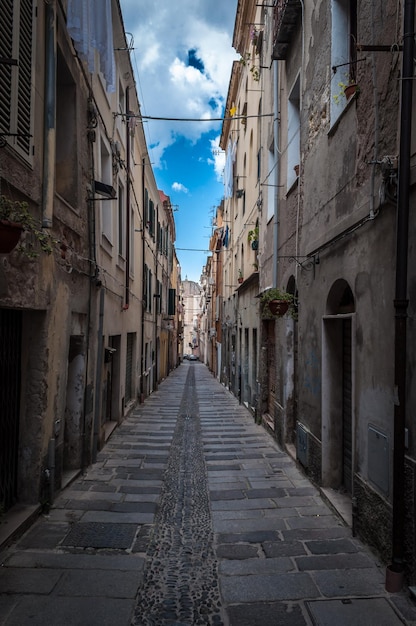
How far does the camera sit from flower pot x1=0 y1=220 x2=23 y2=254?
11.3ft

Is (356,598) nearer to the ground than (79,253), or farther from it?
nearer to the ground

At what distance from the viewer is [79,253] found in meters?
7.19

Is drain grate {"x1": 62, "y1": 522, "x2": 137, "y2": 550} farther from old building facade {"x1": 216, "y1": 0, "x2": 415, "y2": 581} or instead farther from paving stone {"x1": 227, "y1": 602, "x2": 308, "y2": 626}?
old building facade {"x1": 216, "y1": 0, "x2": 415, "y2": 581}

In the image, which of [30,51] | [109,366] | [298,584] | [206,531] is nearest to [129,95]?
[109,366]

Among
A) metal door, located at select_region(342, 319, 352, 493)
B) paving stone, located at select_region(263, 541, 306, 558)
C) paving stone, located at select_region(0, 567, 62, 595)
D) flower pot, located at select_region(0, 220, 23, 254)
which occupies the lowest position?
paving stone, located at select_region(263, 541, 306, 558)

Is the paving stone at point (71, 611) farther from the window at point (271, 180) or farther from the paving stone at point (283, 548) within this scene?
the window at point (271, 180)

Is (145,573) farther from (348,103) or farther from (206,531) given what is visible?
(348,103)

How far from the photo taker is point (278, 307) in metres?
8.17

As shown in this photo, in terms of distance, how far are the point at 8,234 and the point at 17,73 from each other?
7.26 feet

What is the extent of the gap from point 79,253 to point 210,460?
164 inches

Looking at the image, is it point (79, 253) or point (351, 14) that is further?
point (79, 253)

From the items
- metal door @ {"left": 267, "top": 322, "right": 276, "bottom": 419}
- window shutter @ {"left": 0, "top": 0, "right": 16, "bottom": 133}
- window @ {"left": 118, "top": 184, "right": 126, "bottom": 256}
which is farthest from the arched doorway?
window @ {"left": 118, "top": 184, "right": 126, "bottom": 256}

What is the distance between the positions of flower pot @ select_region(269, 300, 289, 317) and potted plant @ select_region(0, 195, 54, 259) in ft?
13.1

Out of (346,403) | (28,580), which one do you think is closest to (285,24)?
(346,403)
